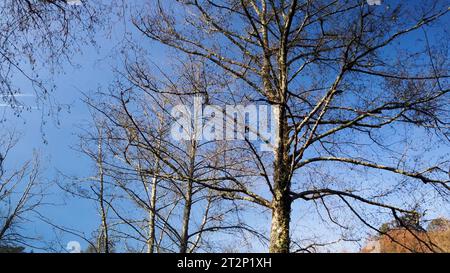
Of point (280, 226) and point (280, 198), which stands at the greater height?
point (280, 198)

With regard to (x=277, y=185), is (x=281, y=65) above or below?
above

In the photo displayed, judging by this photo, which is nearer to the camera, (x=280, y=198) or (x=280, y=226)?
(x=280, y=226)

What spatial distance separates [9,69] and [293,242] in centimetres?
467

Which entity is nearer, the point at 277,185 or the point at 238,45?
the point at 277,185

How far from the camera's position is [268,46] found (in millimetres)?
6195

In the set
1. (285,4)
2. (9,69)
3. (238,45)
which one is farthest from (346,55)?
(9,69)
